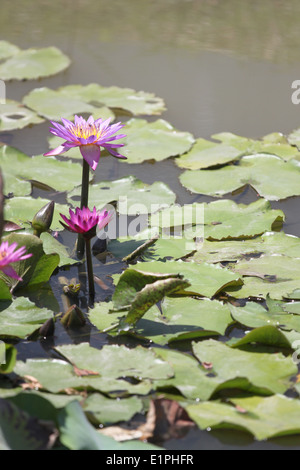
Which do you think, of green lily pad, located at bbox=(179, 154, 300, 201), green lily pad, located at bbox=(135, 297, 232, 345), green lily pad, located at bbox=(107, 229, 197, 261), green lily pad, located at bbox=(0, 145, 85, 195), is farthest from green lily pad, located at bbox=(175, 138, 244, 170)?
green lily pad, located at bbox=(135, 297, 232, 345)

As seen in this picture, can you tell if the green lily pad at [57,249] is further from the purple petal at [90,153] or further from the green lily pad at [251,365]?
the green lily pad at [251,365]

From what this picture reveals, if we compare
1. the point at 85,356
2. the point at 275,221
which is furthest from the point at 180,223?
the point at 85,356

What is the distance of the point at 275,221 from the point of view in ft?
6.15

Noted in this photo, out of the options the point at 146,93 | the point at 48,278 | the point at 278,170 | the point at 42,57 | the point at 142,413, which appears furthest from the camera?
the point at 42,57

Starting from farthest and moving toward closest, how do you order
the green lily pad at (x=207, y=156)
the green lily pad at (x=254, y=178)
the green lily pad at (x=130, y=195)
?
the green lily pad at (x=207, y=156)
the green lily pad at (x=254, y=178)
the green lily pad at (x=130, y=195)

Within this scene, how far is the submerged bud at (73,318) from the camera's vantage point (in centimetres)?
135

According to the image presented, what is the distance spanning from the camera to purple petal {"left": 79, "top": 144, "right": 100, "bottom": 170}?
1.49m

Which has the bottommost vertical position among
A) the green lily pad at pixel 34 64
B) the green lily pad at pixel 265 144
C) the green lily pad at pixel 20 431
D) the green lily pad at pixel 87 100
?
the green lily pad at pixel 20 431

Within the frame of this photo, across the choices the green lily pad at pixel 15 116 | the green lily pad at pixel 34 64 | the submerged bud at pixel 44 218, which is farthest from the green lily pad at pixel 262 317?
the green lily pad at pixel 34 64

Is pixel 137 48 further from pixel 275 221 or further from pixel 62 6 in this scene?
pixel 275 221

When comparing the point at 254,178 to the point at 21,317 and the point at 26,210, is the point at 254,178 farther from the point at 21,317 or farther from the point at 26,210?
the point at 21,317

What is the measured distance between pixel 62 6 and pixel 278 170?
270cm

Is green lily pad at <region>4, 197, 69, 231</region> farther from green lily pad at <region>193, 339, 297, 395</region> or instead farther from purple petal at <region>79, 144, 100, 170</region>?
green lily pad at <region>193, 339, 297, 395</region>

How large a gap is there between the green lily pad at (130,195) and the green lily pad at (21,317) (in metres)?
0.61
